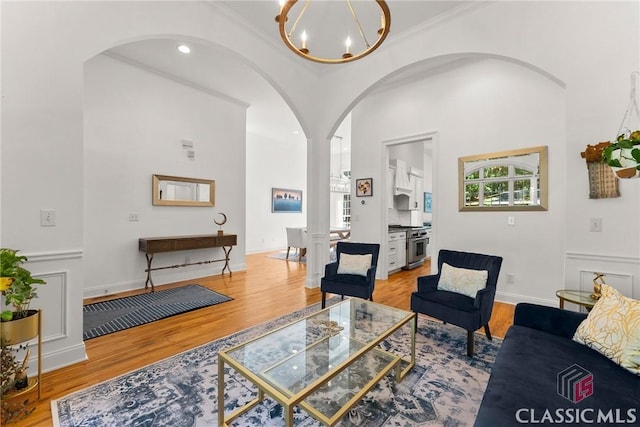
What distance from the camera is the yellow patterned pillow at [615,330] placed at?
4.43ft

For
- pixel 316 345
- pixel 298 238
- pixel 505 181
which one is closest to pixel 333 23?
pixel 505 181

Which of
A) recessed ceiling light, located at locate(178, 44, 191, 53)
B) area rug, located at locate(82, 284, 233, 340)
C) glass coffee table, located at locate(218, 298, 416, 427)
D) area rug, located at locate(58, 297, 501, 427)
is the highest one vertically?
recessed ceiling light, located at locate(178, 44, 191, 53)

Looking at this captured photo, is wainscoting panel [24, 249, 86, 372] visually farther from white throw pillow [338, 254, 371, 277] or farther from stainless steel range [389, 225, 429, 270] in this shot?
stainless steel range [389, 225, 429, 270]

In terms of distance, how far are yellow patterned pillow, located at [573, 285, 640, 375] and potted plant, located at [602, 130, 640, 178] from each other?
0.72 m

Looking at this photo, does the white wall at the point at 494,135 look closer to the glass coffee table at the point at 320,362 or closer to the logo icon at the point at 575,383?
the glass coffee table at the point at 320,362

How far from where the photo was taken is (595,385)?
1231 mm

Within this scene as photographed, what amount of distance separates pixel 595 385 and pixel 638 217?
1598mm

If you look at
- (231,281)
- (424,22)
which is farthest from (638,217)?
(231,281)

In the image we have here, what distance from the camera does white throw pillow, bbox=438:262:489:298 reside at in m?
2.42

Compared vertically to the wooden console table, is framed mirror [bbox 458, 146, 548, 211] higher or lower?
higher

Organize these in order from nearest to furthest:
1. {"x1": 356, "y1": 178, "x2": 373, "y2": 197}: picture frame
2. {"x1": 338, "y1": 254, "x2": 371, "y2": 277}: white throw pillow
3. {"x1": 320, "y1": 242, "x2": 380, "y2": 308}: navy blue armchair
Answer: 1. {"x1": 320, "y1": 242, "x2": 380, "y2": 308}: navy blue armchair
2. {"x1": 338, "y1": 254, "x2": 371, "y2": 277}: white throw pillow
3. {"x1": 356, "y1": 178, "x2": 373, "y2": 197}: picture frame

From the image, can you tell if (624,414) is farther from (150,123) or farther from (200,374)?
(150,123)

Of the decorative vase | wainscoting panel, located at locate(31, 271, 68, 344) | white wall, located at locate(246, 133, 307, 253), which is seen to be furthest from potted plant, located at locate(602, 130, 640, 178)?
white wall, located at locate(246, 133, 307, 253)

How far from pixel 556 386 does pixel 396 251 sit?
3.86 metres
